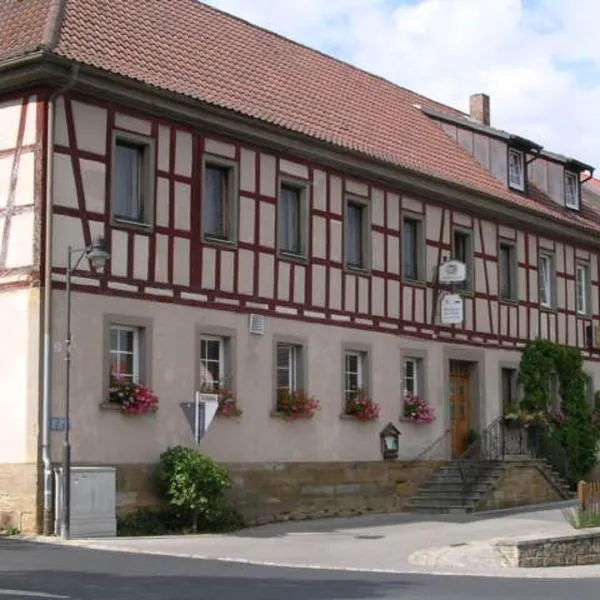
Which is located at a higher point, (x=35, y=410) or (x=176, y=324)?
(x=176, y=324)

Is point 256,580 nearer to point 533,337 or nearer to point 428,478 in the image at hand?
point 428,478

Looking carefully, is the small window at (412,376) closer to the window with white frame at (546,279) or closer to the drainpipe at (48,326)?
the window with white frame at (546,279)

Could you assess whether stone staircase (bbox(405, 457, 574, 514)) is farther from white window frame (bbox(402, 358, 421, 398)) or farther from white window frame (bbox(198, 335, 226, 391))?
white window frame (bbox(198, 335, 226, 391))

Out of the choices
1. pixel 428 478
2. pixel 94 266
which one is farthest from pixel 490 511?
pixel 94 266

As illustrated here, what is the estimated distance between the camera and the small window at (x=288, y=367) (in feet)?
80.1

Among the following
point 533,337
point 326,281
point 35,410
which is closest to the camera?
point 35,410

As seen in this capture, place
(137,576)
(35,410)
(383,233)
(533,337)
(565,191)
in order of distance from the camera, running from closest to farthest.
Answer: (137,576)
(35,410)
(383,233)
(533,337)
(565,191)

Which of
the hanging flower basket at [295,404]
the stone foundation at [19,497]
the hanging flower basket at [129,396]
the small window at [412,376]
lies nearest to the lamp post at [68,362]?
the stone foundation at [19,497]

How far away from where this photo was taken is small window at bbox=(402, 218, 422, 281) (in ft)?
91.8

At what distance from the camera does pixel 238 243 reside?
919 inches

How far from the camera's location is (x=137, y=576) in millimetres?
14609

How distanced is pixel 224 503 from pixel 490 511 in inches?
266

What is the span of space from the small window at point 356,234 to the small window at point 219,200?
3731 millimetres

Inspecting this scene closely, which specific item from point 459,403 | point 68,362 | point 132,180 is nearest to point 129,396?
point 68,362
